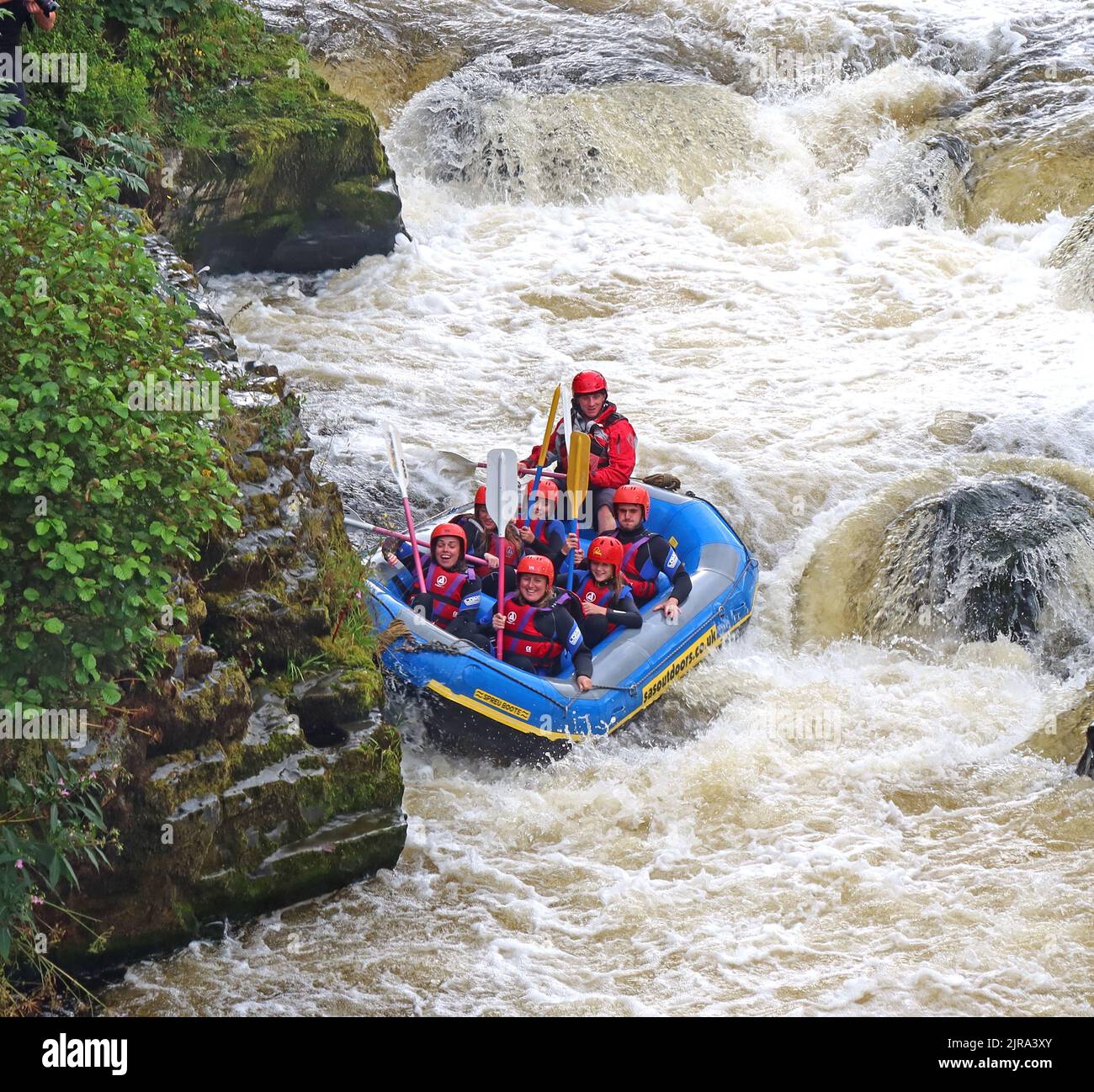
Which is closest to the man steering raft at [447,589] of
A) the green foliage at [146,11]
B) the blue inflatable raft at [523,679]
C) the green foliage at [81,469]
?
the blue inflatable raft at [523,679]

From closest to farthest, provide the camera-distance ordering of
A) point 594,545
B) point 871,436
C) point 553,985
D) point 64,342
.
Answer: point 64,342 → point 553,985 → point 594,545 → point 871,436

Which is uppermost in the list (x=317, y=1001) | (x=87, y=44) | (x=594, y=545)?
(x=87, y=44)

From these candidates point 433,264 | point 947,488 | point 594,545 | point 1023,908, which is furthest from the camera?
point 433,264

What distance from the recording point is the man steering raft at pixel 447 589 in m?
7.36

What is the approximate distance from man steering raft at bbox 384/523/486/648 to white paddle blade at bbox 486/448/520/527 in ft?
1.22

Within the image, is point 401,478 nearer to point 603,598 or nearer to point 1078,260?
point 603,598

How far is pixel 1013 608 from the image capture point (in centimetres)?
808

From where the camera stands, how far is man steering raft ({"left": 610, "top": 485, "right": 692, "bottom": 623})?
7.83 meters

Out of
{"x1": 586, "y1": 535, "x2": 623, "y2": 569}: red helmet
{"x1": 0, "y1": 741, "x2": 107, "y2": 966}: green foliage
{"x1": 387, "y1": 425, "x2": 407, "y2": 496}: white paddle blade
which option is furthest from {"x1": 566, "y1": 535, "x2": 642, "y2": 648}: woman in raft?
{"x1": 0, "y1": 741, "x2": 107, "y2": 966}: green foliage

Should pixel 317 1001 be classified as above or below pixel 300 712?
below

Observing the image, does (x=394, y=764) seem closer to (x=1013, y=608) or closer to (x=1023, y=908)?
(x=1023, y=908)

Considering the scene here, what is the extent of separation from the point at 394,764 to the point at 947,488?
4735 millimetres

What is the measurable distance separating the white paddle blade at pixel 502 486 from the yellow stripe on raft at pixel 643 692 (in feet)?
2.87

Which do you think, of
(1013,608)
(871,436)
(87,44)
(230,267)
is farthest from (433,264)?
(1013,608)
